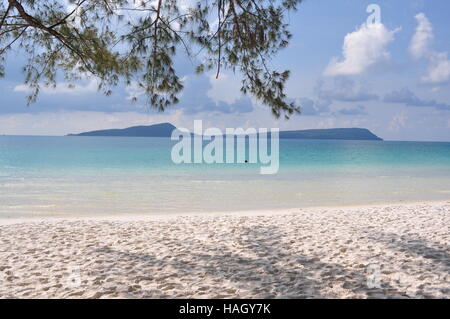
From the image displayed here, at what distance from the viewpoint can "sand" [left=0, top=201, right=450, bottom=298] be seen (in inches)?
153

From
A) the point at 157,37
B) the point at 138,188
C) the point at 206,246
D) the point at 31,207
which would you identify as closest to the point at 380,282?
the point at 206,246

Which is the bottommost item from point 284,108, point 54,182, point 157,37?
point 54,182

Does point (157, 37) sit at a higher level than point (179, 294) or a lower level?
higher

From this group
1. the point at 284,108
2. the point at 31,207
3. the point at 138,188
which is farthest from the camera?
the point at 138,188

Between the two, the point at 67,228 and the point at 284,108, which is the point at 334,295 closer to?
the point at 284,108

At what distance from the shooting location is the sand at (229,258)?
3.90m

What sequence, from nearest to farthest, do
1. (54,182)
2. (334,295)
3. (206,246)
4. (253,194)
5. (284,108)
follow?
(334,295)
(206,246)
(284,108)
(253,194)
(54,182)

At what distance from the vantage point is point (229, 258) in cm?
495

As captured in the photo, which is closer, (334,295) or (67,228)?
(334,295)
